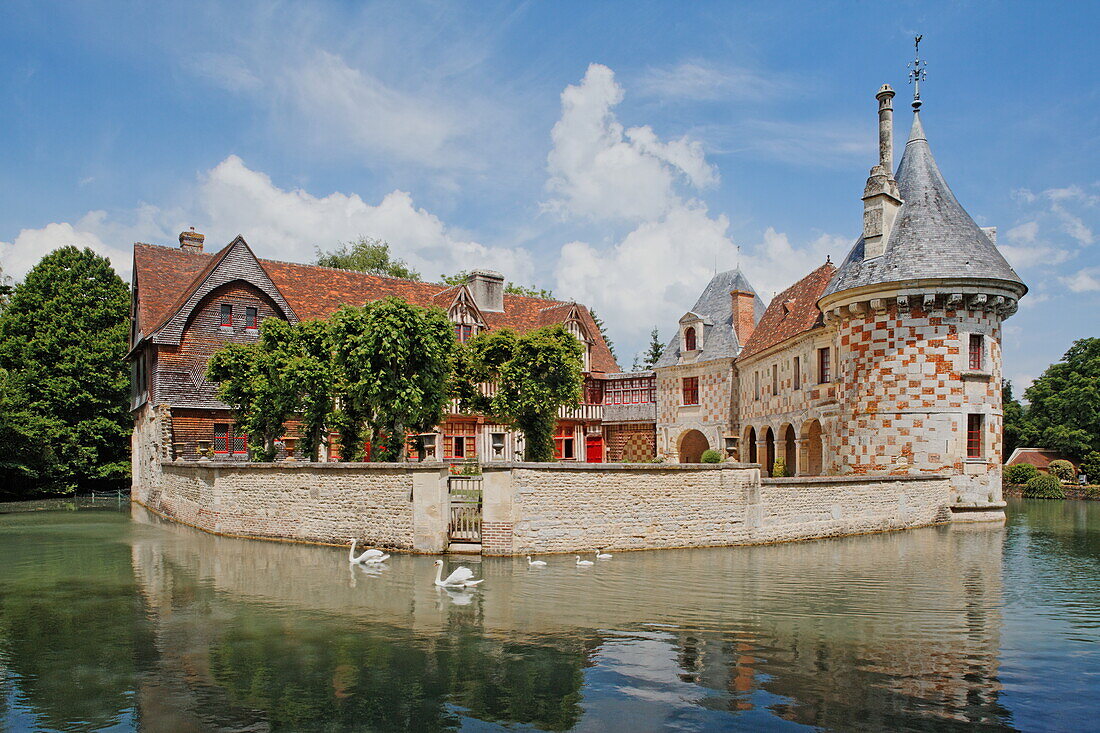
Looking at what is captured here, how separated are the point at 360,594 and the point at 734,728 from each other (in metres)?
7.85

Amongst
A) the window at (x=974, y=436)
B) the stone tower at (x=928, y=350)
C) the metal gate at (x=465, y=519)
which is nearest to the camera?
the metal gate at (x=465, y=519)

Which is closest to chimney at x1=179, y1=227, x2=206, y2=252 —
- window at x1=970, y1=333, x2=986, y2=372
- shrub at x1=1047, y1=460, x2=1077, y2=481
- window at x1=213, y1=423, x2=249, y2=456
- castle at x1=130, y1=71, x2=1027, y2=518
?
castle at x1=130, y1=71, x2=1027, y2=518

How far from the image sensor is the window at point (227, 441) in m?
29.9

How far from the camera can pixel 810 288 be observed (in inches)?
1126

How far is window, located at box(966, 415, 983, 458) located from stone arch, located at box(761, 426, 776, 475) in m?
8.28

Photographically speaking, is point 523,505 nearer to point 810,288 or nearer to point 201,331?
point 810,288

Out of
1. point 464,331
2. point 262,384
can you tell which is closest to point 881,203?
point 464,331

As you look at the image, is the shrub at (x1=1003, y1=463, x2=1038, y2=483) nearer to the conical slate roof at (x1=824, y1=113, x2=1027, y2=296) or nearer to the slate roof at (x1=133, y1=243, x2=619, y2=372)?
the conical slate roof at (x1=824, y1=113, x2=1027, y2=296)

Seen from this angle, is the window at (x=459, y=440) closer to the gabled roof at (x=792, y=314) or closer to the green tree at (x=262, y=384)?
the green tree at (x=262, y=384)

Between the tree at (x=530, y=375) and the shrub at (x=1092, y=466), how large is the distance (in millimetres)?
31976

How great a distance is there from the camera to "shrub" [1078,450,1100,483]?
41281 mm

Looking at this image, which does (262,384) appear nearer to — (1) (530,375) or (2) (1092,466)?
(1) (530,375)

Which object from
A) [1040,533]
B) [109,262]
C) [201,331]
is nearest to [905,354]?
[1040,533]

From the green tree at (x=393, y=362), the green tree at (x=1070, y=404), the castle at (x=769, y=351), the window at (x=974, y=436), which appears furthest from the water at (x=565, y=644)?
the green tree at (x=1070, y=404)
